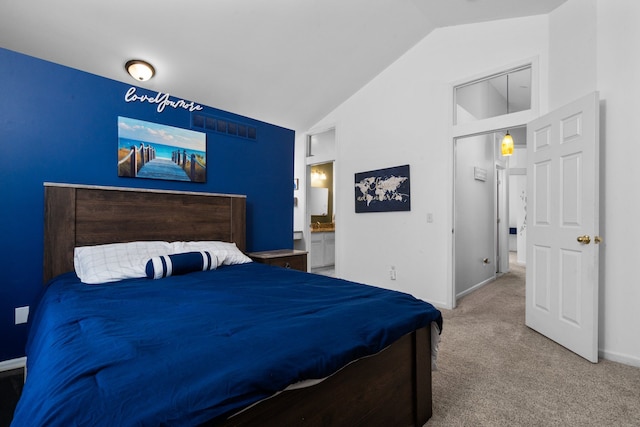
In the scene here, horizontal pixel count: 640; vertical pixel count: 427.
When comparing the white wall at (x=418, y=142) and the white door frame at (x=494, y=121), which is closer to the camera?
the white door frame at (x=494, y=121)

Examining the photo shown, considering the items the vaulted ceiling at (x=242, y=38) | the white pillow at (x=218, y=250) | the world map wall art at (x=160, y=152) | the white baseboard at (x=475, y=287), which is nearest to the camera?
the vaulted ceiling at (x=242, y=38)

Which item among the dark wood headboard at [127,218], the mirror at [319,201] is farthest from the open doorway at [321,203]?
the dark wood headboard at [127,218]

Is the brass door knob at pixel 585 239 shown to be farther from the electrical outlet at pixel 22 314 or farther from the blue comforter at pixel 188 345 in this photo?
the electrical outlet at pixel 22 314

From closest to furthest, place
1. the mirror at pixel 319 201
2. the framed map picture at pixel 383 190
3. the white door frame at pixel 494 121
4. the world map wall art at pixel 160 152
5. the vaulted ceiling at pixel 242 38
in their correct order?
the vaulted ceiling at pixel 242 38, the world map wall art at pixel 160 152, the white door frame at pixel 494 121, the framed map picture at pixel 383 190, the mirror at pixel 319 201

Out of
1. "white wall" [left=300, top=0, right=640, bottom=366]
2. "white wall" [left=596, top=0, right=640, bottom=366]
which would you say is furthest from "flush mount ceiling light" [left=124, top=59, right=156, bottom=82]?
"white wall" [left=596, top=0, right=640, bottom=366]

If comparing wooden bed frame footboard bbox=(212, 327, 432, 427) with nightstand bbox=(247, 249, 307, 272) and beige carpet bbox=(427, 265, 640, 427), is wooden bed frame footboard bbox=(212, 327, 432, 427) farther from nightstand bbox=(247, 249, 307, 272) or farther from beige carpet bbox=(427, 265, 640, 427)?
nightstand bbox=(247, 249, 307, 272)

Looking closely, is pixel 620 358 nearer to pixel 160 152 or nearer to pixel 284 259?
pixel 284 259

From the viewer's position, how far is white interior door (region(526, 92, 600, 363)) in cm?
228

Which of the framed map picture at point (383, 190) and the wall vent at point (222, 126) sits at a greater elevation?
the wall vent at point (222, 126)

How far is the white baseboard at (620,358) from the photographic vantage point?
2.22 meters

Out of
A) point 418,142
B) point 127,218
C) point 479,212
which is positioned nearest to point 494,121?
point 418,142

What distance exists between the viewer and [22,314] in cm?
233

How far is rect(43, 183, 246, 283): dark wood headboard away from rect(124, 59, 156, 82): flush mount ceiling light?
1082 mm

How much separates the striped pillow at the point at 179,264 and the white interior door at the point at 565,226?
290 centimetres
